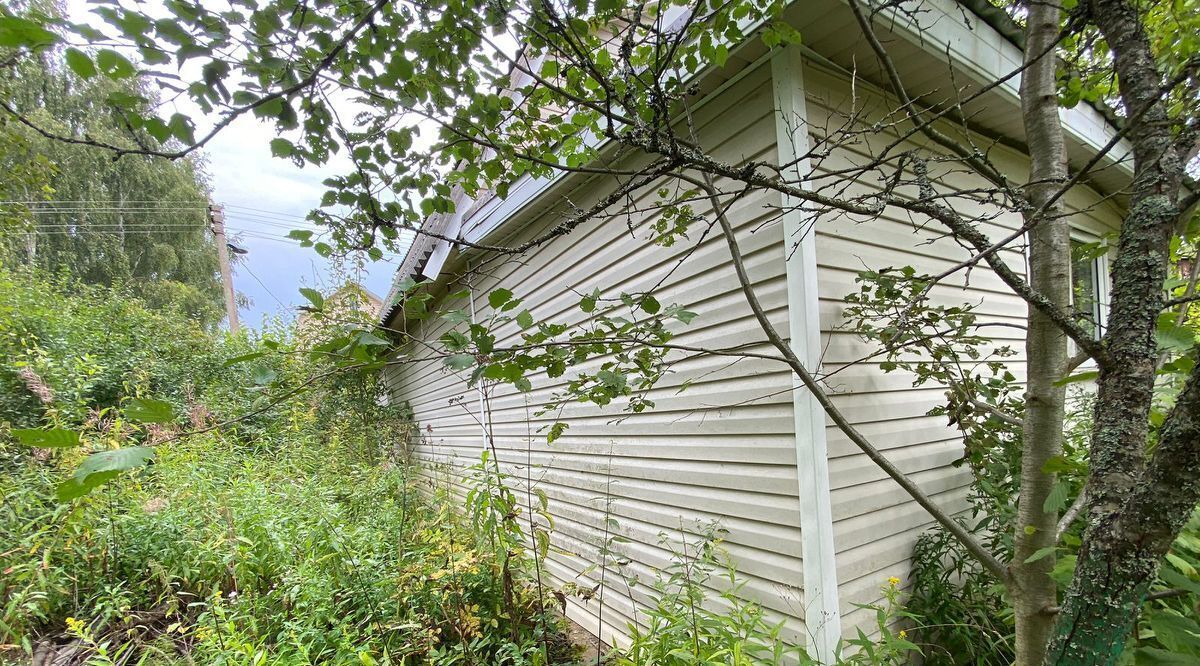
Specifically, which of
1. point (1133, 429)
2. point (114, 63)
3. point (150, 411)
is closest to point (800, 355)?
point (1133, 429)

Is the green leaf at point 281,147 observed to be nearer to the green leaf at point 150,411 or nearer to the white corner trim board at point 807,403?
the green leaf at point 150,411

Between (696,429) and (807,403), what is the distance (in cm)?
65

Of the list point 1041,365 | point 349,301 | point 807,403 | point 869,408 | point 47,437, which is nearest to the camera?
point 47,437

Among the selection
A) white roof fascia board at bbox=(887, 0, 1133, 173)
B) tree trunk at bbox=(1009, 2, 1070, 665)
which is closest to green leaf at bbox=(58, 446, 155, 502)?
tree trunk at bbox=(1009, 2, 1070, 665)

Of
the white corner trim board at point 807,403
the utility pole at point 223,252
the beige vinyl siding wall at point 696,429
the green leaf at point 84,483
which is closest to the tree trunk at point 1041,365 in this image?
the white corner trim board at point 807,403

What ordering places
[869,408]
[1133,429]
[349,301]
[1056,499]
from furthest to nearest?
[349,301]
[869,408]
[1056,499]
[1133,429]

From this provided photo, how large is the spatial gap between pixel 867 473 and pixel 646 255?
5.16 ft

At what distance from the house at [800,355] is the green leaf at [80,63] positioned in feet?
2.59

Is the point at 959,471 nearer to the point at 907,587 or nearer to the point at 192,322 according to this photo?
the point at 907,587

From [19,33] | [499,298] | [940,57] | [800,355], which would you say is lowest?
[800,355]

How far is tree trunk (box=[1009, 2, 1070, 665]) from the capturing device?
1255mm

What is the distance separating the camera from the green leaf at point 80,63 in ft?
2.28

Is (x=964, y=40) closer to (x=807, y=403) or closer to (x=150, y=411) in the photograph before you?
(x=807, y=403)

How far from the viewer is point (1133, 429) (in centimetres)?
84
